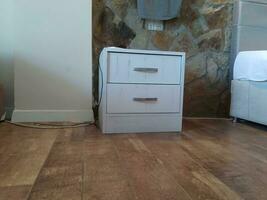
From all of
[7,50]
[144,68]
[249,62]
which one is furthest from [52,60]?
[249,62]

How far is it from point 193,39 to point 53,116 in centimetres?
127

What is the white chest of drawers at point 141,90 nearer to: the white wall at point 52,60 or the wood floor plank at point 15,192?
the white wall at point 52,60

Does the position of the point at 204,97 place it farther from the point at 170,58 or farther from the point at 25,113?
the point at 25,113

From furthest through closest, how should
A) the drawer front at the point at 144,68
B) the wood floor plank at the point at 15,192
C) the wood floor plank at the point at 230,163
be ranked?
the drawer front at the point at 144,68 < the wood floor plank at the point at 230,163 < the wood floor plank at the point at 15,192

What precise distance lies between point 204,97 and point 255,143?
84 centimetres

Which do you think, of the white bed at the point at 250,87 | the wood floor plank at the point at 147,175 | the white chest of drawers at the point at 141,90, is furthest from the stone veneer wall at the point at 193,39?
the wood floor plank at the point at 147,175

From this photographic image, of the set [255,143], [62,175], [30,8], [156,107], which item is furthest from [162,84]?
[30,8]

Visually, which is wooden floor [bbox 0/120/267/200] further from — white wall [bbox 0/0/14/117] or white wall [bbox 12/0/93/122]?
white wall [bbox 0/0/14/117]

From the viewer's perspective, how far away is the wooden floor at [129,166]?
0.69 metres

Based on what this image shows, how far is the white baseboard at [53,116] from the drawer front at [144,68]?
0.45m

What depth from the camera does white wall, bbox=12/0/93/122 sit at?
1.62 meters

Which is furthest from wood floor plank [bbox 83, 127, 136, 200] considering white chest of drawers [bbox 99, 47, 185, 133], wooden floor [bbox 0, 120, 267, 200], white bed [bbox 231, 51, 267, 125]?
white bed [bbox 231, 51, 267, 125]

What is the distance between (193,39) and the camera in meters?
2.02

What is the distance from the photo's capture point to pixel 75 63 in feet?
5.57
